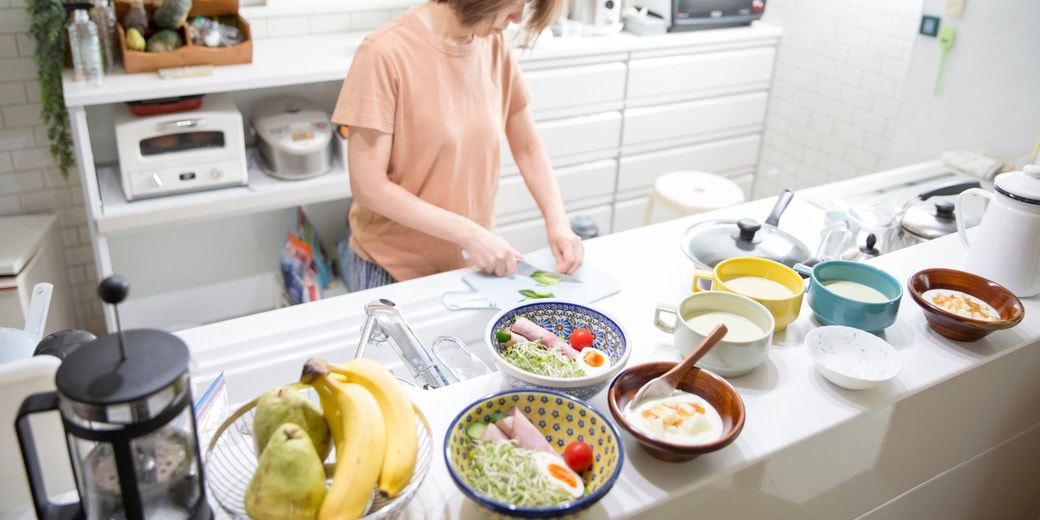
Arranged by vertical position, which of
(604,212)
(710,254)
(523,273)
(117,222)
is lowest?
(604,212)

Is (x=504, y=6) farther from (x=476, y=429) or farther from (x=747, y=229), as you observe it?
(x=476, y=429)

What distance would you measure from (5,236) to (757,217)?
241cm

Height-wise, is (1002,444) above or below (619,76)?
below

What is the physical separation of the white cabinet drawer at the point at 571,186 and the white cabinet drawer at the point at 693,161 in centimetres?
8

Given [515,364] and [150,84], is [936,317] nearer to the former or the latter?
[515,364]

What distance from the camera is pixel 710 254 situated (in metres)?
1.61

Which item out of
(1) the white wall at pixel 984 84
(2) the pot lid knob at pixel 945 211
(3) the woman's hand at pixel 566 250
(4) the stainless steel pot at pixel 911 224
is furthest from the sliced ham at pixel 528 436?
(1) the white wall at pixel 984 84

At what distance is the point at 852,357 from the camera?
4.33 ft

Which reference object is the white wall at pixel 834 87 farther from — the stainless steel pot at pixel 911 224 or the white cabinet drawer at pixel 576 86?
the stainless steel pot at pixel 911 224

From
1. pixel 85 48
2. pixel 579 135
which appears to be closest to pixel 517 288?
pixel 85 48

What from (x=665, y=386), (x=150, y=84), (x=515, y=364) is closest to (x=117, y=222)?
(x=150, y=84)

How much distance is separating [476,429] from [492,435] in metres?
0.03

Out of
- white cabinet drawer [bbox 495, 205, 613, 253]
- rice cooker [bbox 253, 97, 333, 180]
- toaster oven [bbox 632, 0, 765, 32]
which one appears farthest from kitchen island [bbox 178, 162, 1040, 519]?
toaster oven [bbox 632, 0, 765, 32]

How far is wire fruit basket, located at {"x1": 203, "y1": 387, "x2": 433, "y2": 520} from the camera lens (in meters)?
0.91
